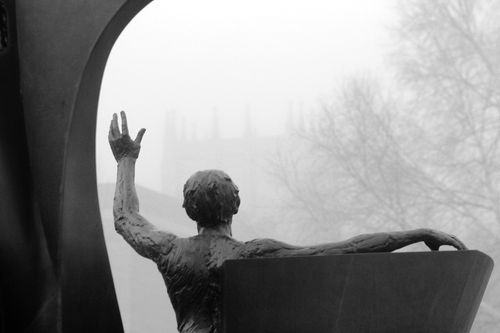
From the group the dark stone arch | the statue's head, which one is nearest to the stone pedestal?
the statue's head

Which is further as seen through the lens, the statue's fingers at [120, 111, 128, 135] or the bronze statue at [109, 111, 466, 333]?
the statue's fingers at [120, 111, 128, 135]

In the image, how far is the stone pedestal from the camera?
2059 millimetres

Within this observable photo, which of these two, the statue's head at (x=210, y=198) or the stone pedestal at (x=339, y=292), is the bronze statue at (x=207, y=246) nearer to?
the statue's head at (x=210, y=198)

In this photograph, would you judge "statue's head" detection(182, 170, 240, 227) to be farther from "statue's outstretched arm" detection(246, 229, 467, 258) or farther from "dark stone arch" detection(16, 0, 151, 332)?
"dark stone arch" detection(16, 0, 151, 332)

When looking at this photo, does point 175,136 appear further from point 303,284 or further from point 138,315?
point 303,284

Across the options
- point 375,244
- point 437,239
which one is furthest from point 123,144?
point 437,239

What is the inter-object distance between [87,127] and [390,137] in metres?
5.68

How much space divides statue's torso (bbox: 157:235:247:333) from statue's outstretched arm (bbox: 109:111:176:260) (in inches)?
2.5

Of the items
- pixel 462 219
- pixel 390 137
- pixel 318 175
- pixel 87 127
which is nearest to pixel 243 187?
pixel 318 175

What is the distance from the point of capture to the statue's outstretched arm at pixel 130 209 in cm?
242

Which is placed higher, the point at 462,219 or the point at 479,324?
the point at 462,219

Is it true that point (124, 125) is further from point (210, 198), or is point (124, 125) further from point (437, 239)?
point (437, 239)

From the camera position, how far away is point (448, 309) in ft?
6.87

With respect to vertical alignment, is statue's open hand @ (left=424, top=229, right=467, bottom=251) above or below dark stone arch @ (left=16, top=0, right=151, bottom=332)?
below
